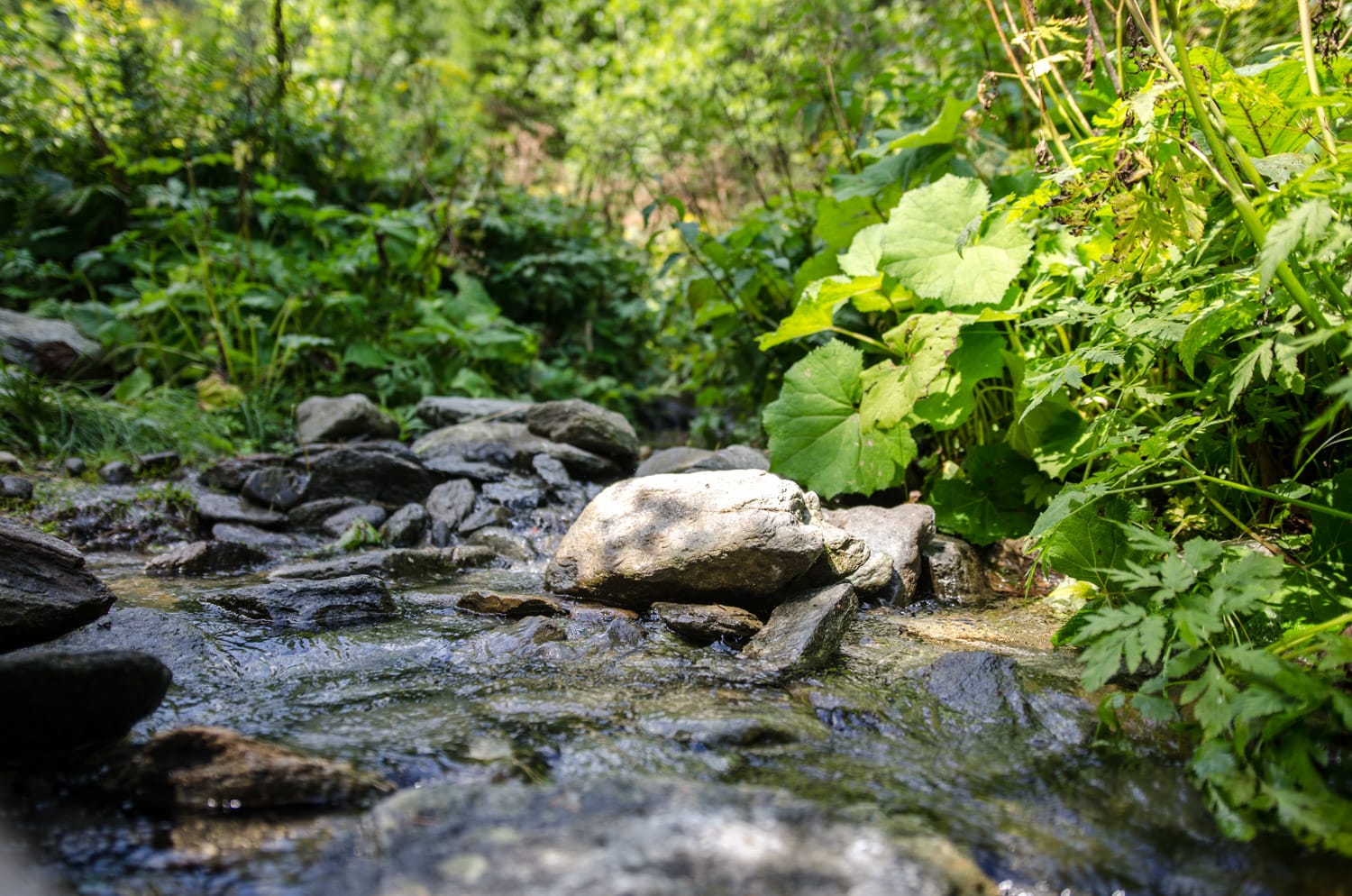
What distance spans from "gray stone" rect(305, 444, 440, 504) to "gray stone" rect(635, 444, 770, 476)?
1.26 meters

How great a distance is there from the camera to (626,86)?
10438mm

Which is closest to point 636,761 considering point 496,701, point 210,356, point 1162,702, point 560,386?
point 496,701

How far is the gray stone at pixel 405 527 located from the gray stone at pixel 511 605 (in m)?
1.19

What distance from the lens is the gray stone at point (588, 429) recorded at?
475 cm

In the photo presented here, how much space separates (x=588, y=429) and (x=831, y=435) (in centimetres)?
192

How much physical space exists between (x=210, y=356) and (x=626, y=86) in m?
7.26

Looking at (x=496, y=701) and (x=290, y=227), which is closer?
(x=496, y=701)

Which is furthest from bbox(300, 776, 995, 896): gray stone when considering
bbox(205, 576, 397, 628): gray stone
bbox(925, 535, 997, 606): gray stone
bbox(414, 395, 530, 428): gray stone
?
bbox(414, 395, 530, 428): gray stone

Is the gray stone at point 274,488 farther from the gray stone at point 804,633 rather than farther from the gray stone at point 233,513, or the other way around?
the gray stone at point 804,633

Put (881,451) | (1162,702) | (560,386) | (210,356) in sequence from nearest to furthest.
A: (1162,702) < (881,451) < (210,356) < (560,386)

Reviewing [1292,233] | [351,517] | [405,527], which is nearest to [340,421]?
[351,517]

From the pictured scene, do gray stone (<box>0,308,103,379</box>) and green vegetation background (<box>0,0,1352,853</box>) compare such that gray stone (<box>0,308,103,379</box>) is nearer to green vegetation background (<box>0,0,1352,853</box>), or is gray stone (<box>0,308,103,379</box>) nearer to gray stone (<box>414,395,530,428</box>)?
green vegetation background (<box>0,0,1352,853</box>)

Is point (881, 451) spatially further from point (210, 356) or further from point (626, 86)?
point (626, 86)

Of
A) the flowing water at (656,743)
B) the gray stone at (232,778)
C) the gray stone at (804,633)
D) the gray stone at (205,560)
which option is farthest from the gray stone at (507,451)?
the gray stone at (232,778)
